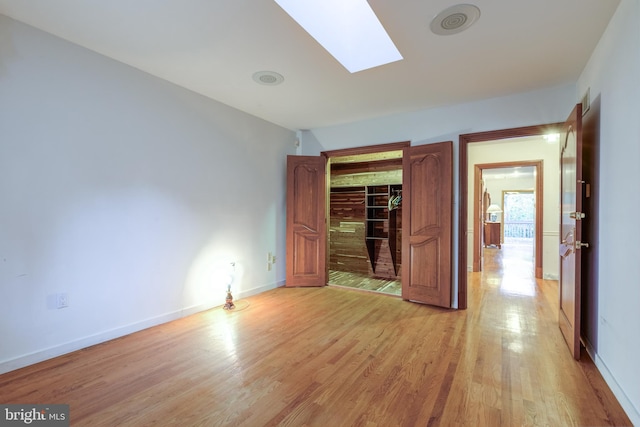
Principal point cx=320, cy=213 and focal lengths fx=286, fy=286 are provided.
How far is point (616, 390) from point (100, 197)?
4.09 metres

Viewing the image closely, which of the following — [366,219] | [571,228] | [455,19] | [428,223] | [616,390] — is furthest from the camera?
[366,219]

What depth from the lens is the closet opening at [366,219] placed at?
5.36 m

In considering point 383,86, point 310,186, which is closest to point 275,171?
point 310,186

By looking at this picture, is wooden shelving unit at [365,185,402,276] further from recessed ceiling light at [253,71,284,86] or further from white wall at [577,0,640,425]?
white wall at [577,0,640,425]

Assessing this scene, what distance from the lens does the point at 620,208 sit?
5.94 ft

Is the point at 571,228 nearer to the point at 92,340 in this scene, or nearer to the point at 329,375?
the point at 329,375

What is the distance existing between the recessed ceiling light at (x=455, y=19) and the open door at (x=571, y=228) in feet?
3.80

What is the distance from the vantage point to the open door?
2.26 m

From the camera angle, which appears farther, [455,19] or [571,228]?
[571,228]

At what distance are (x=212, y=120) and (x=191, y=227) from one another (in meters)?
1.33

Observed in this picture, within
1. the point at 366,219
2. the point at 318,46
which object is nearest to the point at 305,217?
the point at 366,219

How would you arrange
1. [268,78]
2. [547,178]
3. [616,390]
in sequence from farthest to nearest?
[547,178], [268,78], [616,390]

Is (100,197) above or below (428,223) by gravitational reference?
above

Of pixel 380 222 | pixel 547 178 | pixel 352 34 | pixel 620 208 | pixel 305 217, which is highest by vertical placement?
pixel 352 34
